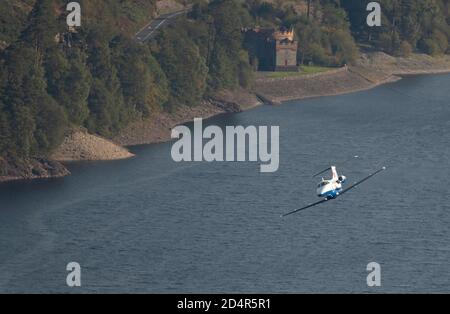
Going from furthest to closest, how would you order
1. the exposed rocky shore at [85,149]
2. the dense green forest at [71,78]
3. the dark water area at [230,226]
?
1. the exposed rocky shore at [85,149]
2. the dense green forest at [71,78]
3. the dark water area at [230,226]

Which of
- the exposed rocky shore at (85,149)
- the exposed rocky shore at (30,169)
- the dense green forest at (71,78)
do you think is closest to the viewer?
the exposed rocky shore at (30,169)

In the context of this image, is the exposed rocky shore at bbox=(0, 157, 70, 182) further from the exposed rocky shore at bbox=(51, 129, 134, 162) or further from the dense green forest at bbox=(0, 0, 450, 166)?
the exposed rocky shore at bbox=(51, 129, 134, 162)

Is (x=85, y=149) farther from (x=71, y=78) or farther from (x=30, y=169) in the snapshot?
(x=30, y=169)

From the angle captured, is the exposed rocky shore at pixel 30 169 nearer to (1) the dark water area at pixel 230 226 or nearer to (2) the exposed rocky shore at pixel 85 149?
(1) the dark water area at pixel 230 226

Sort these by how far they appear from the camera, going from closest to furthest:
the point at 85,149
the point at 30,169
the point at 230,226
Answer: the point at 230,226 < the point at 30,169 < the point at 85,149

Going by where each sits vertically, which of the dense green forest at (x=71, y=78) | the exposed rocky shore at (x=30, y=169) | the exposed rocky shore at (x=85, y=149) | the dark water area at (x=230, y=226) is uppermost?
the dense green forest at (x=71, y=78)

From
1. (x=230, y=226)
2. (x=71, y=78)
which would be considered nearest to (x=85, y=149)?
(x=71, y=78)

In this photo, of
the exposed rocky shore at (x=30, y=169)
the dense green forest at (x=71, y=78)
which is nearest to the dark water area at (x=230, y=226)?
the exposed rocky shore at (x=30, y=169)

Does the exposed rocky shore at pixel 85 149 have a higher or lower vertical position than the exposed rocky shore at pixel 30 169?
higher
